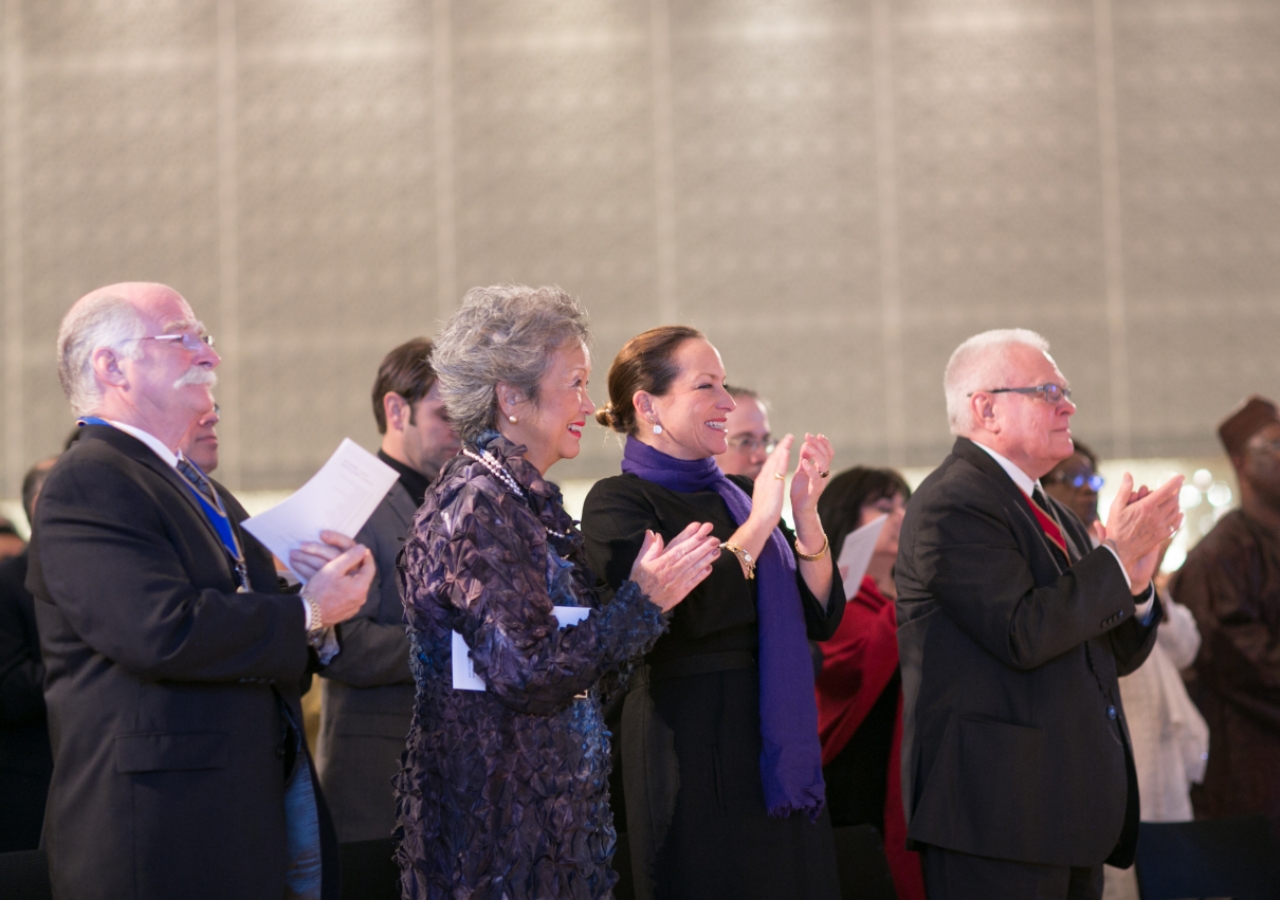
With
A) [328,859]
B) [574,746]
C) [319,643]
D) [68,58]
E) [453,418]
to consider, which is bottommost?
[328,859]

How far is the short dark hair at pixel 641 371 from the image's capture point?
8.54ft

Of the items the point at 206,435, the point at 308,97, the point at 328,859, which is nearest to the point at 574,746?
the point at 328,859

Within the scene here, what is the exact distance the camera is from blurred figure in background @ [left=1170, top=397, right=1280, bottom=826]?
4.35 meters

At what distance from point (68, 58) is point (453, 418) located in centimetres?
609

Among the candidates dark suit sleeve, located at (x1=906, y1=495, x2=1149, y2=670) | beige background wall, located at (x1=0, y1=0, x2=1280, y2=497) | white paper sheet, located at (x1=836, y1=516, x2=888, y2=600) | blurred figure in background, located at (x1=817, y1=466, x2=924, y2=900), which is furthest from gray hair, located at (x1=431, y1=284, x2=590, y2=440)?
beige background wall, located at (x1=0, y1=0, x2=1280, y2=497)

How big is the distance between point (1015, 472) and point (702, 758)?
103 centimetres

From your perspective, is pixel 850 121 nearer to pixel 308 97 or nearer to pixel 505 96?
pixel 505 96

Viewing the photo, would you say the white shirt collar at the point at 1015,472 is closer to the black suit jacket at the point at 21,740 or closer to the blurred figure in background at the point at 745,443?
the blurred figure in background at the point at 745,443

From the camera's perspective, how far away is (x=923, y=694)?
106 inches

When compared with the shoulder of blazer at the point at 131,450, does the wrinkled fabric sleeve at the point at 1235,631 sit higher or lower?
lower

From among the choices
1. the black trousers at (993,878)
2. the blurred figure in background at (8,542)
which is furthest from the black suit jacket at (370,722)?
the blurred figure in background at (8,542)

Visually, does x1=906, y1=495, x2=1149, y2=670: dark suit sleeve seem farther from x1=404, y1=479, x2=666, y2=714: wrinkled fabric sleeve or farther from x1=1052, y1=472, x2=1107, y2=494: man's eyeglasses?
x1=1052, y1=472, x2=1107, y2=494: man's eyeglasses

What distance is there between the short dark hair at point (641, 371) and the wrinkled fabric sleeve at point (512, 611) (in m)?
0.61

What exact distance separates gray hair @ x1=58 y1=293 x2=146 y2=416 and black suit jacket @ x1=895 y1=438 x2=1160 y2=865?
1.62m
